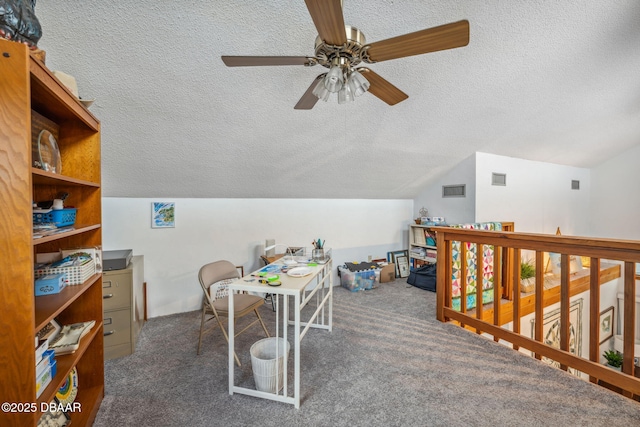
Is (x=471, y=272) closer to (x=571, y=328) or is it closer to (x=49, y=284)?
(x=571, y=328)

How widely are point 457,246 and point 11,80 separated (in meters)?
3.67

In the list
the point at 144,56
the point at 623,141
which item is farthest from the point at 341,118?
the point at 623,141

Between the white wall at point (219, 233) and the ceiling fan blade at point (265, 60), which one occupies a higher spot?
the ceiling fan blade at point (265, 60)

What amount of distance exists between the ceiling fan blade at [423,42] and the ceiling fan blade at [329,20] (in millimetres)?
169

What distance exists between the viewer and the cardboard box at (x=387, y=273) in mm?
4113

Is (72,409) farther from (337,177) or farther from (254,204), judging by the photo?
(337,177)

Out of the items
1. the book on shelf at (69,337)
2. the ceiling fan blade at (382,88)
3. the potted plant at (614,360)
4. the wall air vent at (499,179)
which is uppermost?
the ceiling fan blade at (382,88)

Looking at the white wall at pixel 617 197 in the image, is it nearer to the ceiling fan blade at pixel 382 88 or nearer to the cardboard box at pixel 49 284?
the ceiling fan blade at pixel 382 88

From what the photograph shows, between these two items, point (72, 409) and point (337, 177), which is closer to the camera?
point (72, 409)

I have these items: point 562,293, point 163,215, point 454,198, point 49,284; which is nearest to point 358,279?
point 454,198

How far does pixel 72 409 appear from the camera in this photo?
1426 millimetres

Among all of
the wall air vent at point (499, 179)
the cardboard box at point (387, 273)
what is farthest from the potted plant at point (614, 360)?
the cardboard box at point (387, 273)

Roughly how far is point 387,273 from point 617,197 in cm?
494

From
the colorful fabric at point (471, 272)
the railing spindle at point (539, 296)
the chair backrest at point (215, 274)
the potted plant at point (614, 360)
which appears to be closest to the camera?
the railing spindle at point (539, 296)
